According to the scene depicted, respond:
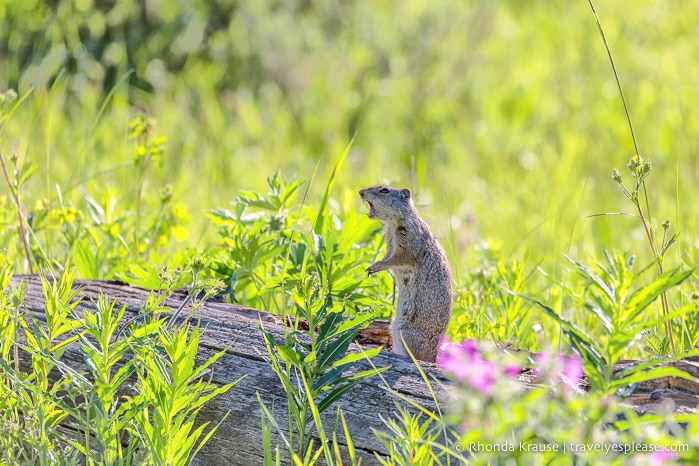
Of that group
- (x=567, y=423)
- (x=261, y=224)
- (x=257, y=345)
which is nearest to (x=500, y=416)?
(x=567, y=423)

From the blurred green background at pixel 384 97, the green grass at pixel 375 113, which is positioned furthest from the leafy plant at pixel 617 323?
the blurred green background at pixel 384 97

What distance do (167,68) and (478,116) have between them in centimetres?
321

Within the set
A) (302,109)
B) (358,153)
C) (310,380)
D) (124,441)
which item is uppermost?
(302,109)

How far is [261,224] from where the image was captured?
13.0 feet

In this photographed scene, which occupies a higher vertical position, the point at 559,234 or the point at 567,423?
the point at 559,234

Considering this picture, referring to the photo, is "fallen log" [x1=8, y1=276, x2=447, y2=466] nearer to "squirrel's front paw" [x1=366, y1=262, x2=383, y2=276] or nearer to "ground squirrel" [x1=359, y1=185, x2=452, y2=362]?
"ground squirrel" [x1=359, y1=185, x2=452, y2=362]

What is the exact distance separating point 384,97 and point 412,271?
222 inches

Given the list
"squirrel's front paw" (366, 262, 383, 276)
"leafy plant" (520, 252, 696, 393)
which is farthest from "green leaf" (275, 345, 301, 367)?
"squirrel's front paw" (366, 262, 383, 276)

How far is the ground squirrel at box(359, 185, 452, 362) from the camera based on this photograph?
3654mm

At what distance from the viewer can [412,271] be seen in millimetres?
3934

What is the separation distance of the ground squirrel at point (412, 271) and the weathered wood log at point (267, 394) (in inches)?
15.0

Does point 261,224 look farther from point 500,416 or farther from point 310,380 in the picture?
point 500,416

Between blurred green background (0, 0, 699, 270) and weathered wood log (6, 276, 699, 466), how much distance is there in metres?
3.36

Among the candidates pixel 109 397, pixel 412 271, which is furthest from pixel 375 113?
pixel 109 397
